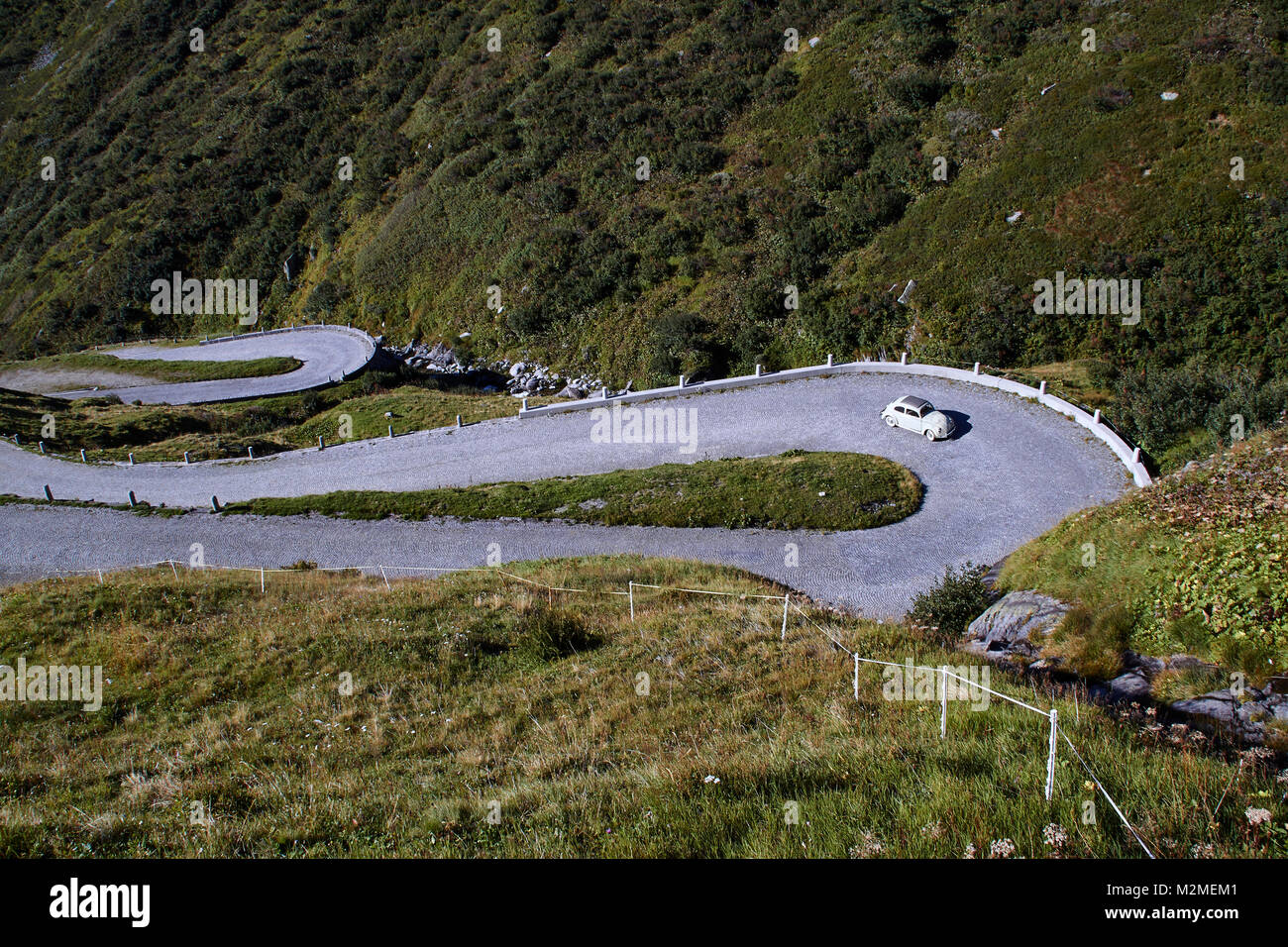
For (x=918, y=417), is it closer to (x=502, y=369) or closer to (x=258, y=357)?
(x=502, y=369)

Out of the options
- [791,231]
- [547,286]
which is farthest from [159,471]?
[791,231]

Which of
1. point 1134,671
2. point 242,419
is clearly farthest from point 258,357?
point 1134,671

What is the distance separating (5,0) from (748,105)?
176 meters

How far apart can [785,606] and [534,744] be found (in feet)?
21.6

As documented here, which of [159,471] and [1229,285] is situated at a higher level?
[1229,285]

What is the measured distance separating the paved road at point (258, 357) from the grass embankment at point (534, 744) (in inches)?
1507

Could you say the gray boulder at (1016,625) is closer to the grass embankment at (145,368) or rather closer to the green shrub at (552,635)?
the green shrub at (552,635)

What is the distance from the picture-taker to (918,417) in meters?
28.7

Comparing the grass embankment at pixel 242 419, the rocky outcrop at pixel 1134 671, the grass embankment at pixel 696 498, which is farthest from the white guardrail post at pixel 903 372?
the rocky outcrop at pixel 1134 671

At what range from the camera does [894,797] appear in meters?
6.08

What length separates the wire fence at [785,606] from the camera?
18.6 ft

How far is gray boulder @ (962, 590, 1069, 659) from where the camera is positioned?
1373 cm

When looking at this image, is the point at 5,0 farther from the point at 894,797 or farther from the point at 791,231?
the point at 894,797
